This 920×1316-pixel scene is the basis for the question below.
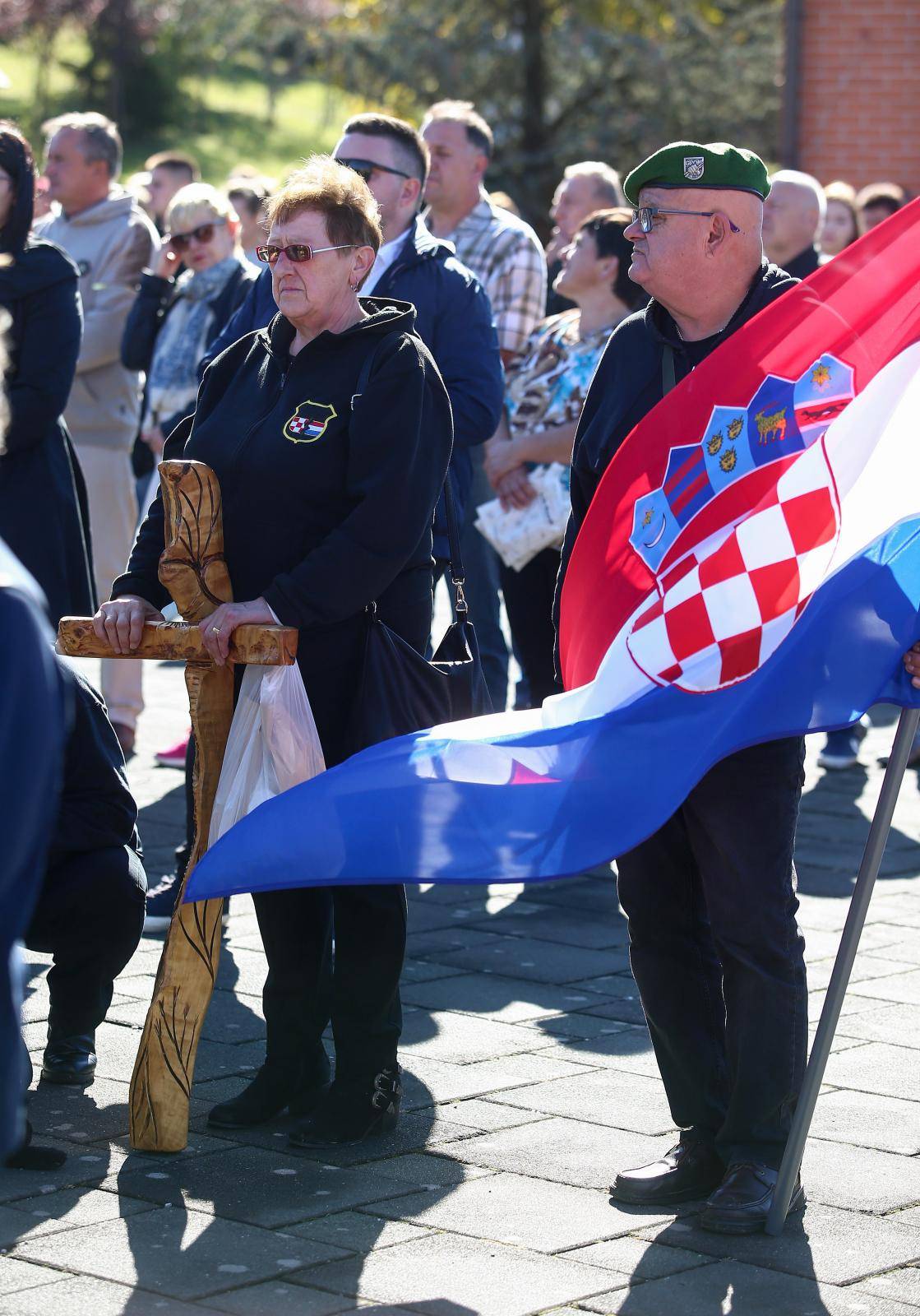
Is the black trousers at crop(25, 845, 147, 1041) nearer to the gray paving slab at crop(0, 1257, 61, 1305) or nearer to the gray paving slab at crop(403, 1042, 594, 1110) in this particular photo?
the gray paving slab at crop(403, 1042, 594, 1110)

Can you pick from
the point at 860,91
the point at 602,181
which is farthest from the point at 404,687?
the point at 860,91

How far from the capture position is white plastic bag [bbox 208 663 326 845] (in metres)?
4.37

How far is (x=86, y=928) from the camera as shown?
4.78m

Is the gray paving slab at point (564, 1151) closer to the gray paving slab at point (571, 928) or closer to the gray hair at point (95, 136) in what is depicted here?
the gray paving slab at point (571, 928)

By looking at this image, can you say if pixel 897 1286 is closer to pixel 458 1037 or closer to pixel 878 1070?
pixel 878 1070

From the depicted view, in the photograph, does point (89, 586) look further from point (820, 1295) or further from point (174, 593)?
point (820, 1295)

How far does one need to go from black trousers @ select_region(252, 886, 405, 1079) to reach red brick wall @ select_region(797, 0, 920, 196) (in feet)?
44.8

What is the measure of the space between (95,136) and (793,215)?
3.17 metres

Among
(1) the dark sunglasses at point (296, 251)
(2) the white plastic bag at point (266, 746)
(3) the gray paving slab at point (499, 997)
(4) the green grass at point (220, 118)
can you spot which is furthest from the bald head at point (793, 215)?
(4) the green grass at point (220, 118)

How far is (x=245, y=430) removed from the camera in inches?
178

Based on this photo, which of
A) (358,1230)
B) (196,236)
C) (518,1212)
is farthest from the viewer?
(196,236)

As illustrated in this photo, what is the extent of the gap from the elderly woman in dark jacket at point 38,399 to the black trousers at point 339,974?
2.14 metres

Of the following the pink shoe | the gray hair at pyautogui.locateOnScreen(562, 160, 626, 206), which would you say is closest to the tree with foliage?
the gray hair at pyautogui.locateOnScreen(562, 160, 626, 206)

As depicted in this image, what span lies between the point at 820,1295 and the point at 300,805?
1.34 metres
